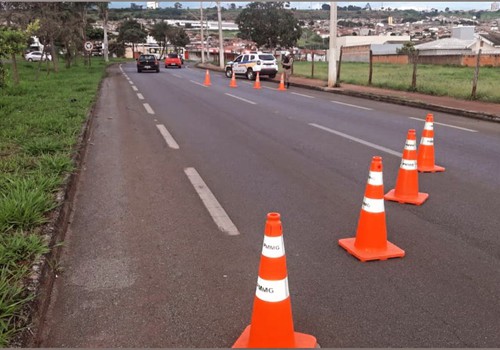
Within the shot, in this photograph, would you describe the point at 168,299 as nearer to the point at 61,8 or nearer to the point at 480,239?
the point at 480,239

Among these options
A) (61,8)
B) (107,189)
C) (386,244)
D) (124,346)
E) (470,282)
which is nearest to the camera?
(124,346)

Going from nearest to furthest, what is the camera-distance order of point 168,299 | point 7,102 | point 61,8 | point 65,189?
point 168,299 < point 65,189 < point 7,102 < point 61,8

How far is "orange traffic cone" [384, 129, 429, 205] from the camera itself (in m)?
5.46

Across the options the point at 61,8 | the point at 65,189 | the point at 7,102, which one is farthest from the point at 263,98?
the point at 61,8

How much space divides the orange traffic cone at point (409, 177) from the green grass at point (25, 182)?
A: 148 inches

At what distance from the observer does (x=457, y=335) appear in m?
2.97

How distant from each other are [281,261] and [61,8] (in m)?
36.1

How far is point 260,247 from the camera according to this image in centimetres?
431

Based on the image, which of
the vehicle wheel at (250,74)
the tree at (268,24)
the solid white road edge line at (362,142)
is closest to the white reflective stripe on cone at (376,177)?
the solid white road edge line at (362,142)

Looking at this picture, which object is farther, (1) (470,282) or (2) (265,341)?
(1) (470,282)

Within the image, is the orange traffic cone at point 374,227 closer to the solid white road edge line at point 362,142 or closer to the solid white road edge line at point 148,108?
the solid white road edge line at point 362,142

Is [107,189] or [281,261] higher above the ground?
[281,261]

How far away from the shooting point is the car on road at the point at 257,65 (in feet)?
97.7

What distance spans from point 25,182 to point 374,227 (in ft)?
12.4
